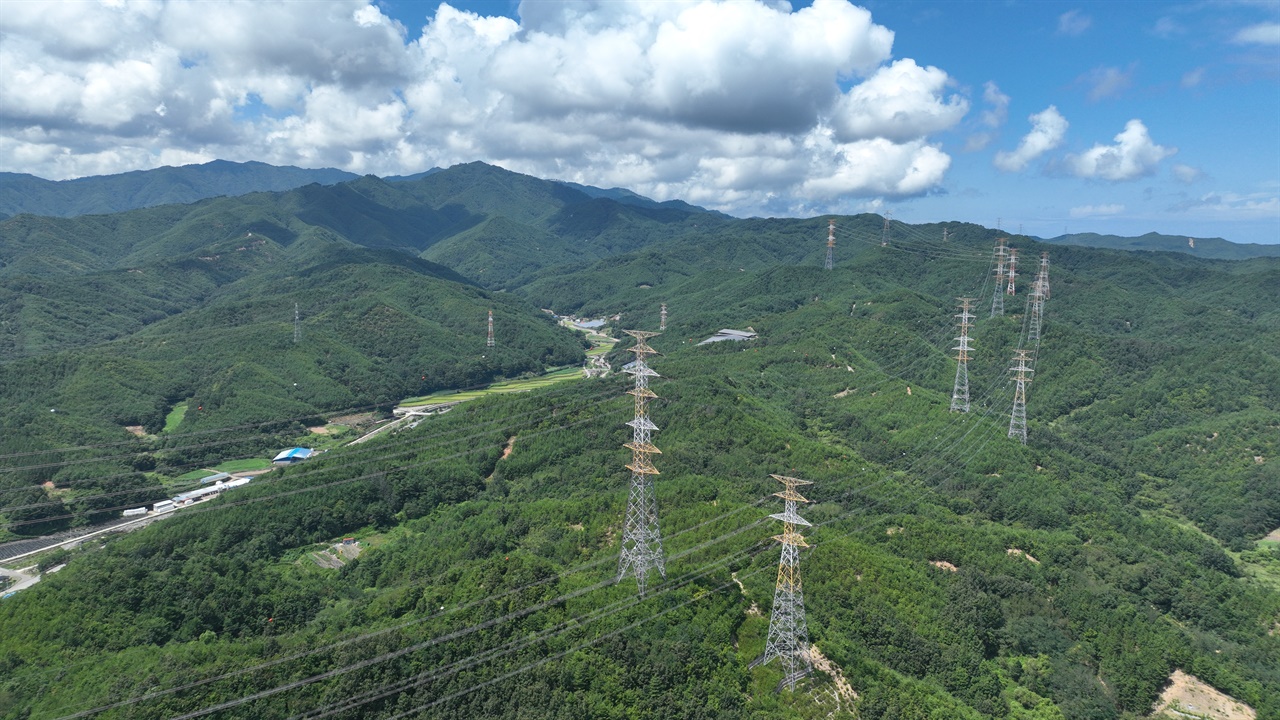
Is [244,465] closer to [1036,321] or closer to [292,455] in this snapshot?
[292,455]

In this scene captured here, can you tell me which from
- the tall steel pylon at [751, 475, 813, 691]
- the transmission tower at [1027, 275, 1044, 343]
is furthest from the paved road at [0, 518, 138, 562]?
the transmission tower at [1027, 275, 1044, 343]

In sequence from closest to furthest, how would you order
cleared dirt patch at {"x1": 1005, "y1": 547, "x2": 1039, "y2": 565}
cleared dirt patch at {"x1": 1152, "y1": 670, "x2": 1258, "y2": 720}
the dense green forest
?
the dense green forest, cleared dirt patch at {"x1": 1152, "y1": 670, "x2": 1258, "y2": 720}, cleared dirt patch at {"x1": 1005, "y1": 547, "x2": 1039, "y2": 565}

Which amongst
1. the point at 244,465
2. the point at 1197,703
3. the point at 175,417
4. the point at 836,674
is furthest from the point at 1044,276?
the point at 175,417

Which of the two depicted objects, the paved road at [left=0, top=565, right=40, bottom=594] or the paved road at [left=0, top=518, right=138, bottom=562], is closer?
the paved road at [left=0, top=565, right=40, bottom=594]

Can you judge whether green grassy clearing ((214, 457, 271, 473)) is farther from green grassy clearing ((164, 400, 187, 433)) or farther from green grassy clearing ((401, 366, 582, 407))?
green grassy clearing ((401, 366, 582, 407))

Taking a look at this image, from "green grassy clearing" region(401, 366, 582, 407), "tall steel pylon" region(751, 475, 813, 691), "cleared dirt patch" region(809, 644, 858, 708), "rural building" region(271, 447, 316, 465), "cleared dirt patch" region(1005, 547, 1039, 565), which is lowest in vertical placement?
"rural building" region(271, 447, 316, 465)

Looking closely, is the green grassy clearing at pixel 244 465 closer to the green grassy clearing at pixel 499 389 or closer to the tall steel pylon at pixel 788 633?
the green grassy clearing at pixel 499 389

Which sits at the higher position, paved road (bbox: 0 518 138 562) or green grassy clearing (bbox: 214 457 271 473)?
green grassy clearing (bbox: 214 457 271 473)

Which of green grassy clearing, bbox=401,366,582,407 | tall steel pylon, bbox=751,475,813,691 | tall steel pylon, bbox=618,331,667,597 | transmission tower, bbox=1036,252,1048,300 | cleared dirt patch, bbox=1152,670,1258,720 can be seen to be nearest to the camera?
tall steel pylon, bbox=751,475,813,691
